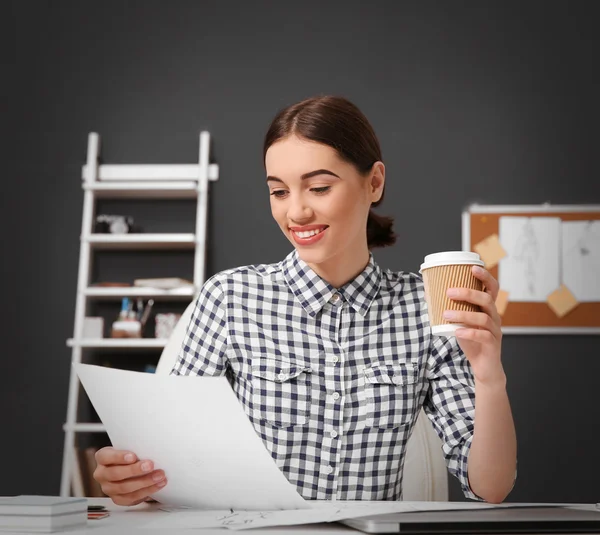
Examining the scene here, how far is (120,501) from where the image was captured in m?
1.03

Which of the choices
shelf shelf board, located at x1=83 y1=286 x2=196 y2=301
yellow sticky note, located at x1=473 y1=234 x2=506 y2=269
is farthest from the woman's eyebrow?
yellow sticky note, located at x1=473 y1=234 x2=506 y2=269

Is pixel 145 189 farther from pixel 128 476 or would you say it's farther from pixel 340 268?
pixel 128 476

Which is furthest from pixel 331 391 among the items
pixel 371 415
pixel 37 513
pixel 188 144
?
pixel 188 144

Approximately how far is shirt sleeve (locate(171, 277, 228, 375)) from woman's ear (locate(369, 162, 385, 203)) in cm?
37

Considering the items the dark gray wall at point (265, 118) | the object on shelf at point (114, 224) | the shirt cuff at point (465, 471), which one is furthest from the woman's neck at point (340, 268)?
the object on shelf at point (114, 224)

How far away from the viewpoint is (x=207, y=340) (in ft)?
4.66

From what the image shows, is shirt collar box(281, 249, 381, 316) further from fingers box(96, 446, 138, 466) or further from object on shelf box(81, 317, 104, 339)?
object on shelf box(81, 317, 104, 339)

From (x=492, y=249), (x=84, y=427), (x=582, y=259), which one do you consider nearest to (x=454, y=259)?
(x=84, y=427)

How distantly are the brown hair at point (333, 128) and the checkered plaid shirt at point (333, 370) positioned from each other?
0.80 feet

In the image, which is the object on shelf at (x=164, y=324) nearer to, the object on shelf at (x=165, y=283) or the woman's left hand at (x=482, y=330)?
the object on shelf at (x=165, y=283)

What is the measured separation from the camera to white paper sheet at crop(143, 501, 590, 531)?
32.1 inches

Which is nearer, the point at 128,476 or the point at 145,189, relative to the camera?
the point at 128,476

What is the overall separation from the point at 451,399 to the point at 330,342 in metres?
0.25

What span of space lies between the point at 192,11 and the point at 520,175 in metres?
1.96
